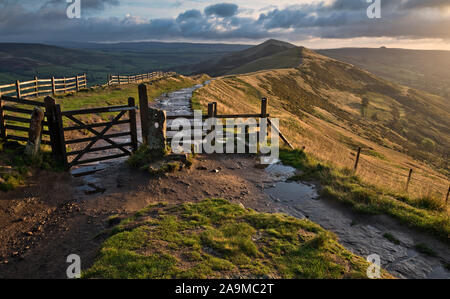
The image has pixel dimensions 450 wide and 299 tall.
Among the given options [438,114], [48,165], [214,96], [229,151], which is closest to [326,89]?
[438,114]

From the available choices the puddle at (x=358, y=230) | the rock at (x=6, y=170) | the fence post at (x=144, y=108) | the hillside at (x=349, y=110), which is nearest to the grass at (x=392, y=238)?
the puddle at (x=358, y=230)

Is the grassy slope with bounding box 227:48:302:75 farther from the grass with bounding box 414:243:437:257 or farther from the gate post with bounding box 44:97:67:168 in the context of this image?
the grass with bounding box 414:243:437:257

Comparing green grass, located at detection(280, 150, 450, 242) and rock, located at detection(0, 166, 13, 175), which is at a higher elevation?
rock, located at detection(0, 166, 13, 175)

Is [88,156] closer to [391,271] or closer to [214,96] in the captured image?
[391,271]

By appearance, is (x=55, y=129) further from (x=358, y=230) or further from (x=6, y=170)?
(x=358, y=230)

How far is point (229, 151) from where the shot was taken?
14492mm

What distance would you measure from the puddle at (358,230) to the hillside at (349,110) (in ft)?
63.1

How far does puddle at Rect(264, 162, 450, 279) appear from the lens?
23.0 ft

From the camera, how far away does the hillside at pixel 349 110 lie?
35688mm

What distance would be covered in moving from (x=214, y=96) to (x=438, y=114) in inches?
3102

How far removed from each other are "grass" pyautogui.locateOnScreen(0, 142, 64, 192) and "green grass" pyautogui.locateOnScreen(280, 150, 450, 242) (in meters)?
9.99

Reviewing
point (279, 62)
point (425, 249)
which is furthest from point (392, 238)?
point (279, 62)

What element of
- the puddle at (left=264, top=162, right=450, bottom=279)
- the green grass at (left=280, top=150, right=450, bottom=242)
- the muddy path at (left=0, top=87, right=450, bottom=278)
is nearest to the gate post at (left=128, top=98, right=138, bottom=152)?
the muddy path at (left=0, top=87, right=450, bottom=278)
